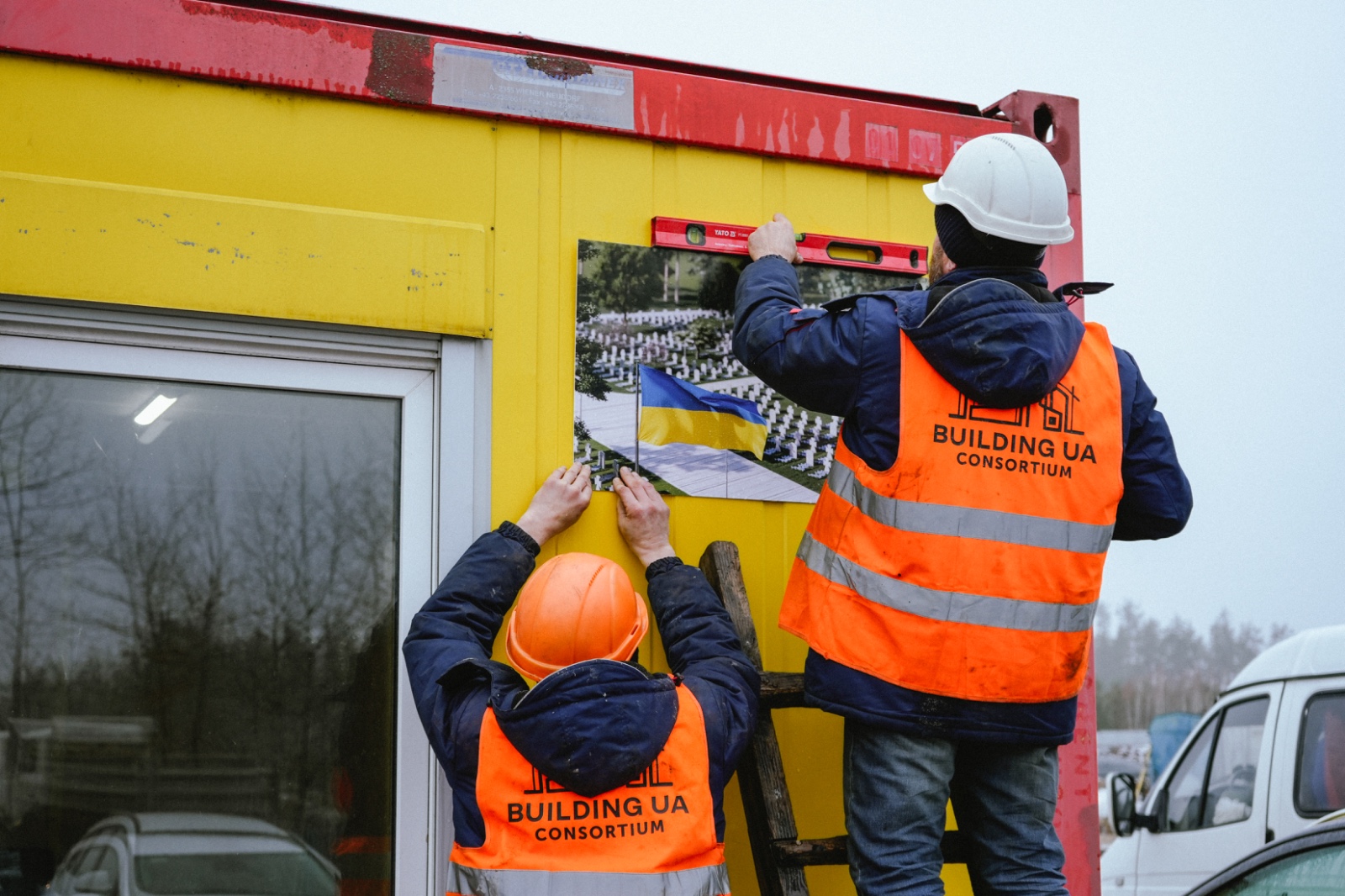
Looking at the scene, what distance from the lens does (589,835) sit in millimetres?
2326

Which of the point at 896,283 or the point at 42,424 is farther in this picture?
the point at 896,283

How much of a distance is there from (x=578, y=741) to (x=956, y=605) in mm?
802

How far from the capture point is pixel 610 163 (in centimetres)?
329

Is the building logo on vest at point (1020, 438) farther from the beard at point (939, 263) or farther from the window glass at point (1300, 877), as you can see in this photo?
the window glass at point (1300, 877)

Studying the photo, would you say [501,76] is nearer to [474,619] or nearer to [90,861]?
[474,619]

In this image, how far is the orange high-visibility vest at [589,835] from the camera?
2303mm

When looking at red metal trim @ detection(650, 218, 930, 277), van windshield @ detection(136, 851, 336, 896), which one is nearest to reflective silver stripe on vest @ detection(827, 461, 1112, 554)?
red metal trim @ detection(650, 218, 930, 277)

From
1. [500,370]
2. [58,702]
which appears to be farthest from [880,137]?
[58,702]

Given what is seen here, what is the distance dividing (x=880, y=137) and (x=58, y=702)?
2.57 meters

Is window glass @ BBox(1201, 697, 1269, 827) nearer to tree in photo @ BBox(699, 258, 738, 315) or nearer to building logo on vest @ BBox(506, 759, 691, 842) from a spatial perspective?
tree in photo @ BBox(699, 258, 738, 315)

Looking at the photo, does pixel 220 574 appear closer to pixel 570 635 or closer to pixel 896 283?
pixel 570 635

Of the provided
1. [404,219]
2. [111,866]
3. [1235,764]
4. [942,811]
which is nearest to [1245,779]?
[1235,764]

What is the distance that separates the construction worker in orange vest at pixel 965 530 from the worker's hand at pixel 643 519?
0.51 meters

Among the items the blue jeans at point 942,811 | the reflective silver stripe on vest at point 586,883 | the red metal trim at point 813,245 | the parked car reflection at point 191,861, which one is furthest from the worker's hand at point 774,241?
the parked car reflection at point 191,861
